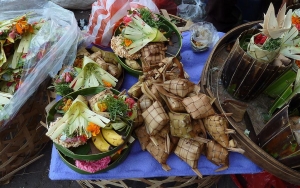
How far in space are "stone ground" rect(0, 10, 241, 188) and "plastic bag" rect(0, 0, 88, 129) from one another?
0.73 meters

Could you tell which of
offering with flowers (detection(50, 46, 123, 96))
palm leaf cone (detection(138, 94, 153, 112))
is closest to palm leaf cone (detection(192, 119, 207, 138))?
palm leaf cone (detection(138, 94, 153, 112))

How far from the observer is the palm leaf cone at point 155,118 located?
140 cm

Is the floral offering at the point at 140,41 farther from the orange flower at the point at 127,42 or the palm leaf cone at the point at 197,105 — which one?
the palm leaf cone at the point at 197,105

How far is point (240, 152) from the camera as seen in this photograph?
1.45 m

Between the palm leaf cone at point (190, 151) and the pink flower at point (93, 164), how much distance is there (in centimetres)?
39

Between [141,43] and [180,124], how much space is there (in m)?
0.64

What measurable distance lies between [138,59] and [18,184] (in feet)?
4.76

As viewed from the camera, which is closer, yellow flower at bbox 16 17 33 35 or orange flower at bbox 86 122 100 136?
orange flower at bbox 86 122 100 136

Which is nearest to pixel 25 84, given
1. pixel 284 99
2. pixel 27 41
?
pixel 27 41

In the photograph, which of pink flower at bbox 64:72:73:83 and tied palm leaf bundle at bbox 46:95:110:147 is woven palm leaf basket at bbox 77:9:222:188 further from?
pink flower at bbox 64:72:73:83

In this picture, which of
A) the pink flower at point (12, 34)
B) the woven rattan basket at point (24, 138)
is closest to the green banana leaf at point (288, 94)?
the woven rattan basket at point (24, 138)

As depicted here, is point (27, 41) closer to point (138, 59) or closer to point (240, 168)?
point (138, 59)

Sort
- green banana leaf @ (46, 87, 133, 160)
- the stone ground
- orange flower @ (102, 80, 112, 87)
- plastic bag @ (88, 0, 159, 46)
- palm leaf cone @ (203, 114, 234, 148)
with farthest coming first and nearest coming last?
the stone ground → plastic bag @ (88, 0, 159, 46) → orange flower @ (102, 80, 112, 87) → palm leaf cone @ (203, 114, 234, 148) → green banana leaf @ (46, 87, 133, 160)

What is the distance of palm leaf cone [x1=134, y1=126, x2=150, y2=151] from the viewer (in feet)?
5.01
